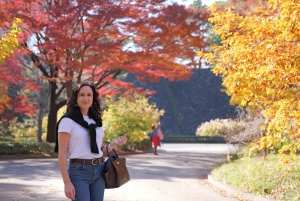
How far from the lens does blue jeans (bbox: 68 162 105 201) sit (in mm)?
4496

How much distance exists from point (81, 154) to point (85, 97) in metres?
0.53

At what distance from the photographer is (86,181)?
4578 millimetres

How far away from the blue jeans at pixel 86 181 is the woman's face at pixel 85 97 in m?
0.55

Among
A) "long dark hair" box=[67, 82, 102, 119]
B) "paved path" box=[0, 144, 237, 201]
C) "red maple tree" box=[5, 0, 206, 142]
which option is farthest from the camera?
"red maple tree" box=[5, 0, 206, 142]

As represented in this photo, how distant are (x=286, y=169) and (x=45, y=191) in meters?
5.18

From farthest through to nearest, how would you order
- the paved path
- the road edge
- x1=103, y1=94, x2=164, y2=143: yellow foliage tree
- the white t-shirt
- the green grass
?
x1=103, y1=94, x2=164, y2=143: yellow foliage tree → the paved path → the road edge → the green grass → the white t-shirt

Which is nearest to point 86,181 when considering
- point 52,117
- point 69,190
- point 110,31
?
point 69,190

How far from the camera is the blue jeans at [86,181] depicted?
177 inches

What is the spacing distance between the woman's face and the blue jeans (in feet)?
1.79

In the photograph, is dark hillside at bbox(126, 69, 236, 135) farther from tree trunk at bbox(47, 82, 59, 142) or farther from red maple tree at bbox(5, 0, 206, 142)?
red maple tree at bbox(5, 0, 206, 142)

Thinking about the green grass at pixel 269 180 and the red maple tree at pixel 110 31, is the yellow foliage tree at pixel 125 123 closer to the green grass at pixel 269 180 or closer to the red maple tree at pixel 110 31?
the red maple tree at pixel 110 31

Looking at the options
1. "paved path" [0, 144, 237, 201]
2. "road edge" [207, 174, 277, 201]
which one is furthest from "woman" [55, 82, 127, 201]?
"paved path" [0, 144, 237, 201]

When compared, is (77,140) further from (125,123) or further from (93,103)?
(125,123)

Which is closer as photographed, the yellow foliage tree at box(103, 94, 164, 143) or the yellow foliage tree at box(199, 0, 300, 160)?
the yellow foliage tree at box(199, 0, 300, 160)
